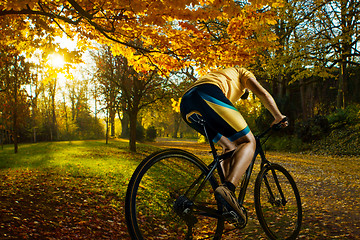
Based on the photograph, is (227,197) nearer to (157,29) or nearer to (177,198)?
(177,198)

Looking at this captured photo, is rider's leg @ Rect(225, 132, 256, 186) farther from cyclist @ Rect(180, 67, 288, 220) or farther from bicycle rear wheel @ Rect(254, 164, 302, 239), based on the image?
bicycle rear wheel @ Rect(254, 164, 302, 239)

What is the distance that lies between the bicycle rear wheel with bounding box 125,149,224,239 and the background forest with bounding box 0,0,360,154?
6.84ft

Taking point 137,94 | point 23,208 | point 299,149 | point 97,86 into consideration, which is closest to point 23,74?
point 137,94

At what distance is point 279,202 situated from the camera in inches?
121

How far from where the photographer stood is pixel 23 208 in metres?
3.64

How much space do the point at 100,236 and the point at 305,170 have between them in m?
7.81

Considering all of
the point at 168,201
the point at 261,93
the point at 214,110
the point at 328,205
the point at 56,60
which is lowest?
the point at 328,205

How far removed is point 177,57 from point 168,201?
3585mm

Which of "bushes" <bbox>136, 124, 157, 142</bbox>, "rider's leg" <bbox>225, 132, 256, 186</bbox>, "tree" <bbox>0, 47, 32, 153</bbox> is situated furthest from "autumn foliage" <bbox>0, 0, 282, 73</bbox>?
"bushes" <bbox>136, 124, 157, 142</bbox>

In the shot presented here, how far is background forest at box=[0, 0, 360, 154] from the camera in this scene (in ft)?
14.9

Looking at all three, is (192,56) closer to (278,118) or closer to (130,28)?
(130,28)

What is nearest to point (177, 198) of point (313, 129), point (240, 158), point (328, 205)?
point (240, 158)

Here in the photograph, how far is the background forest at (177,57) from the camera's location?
4527 mm

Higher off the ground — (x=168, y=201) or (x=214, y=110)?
(x=214, y=110)
